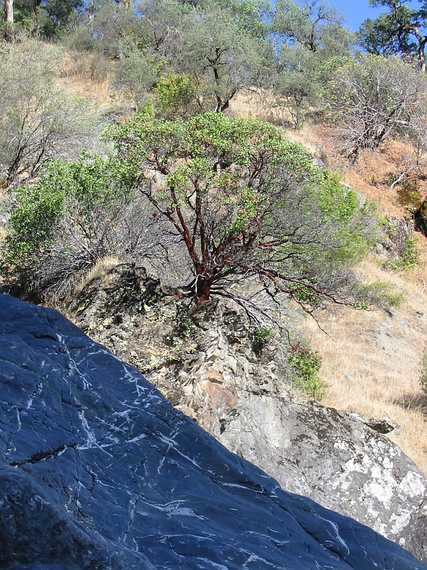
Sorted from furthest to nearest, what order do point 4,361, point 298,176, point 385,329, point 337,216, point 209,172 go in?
point 385,329 → point 337,216 → point 298,176 → point 209,172 → point 4,361

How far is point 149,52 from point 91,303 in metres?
21.6

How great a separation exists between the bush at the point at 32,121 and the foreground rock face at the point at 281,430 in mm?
8615

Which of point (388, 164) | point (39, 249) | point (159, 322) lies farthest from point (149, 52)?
point (159, 322)

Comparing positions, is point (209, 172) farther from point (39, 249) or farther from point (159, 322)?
point (39, 249)

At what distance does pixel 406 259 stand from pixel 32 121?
45.4 ft

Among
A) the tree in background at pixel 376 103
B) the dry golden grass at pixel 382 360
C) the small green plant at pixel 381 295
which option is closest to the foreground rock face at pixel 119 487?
the dry golden grass at pixel 382 360

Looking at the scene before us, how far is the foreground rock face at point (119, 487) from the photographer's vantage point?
357 centimetres

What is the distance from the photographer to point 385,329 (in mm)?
18516

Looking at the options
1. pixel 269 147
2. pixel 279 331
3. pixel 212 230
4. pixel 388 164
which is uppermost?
pixel 388 164

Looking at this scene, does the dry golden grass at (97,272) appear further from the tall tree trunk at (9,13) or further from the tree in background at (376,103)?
the tall tree trunk at (9,13)

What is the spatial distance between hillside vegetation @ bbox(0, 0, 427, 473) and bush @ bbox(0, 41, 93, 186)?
0.06 meters

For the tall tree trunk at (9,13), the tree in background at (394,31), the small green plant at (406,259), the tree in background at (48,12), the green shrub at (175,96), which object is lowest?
the small green plant at (406,259)

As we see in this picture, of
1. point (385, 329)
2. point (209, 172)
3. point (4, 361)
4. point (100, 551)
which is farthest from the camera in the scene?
point (385, 329)

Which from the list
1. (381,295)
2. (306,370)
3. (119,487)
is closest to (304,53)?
(381,295)
